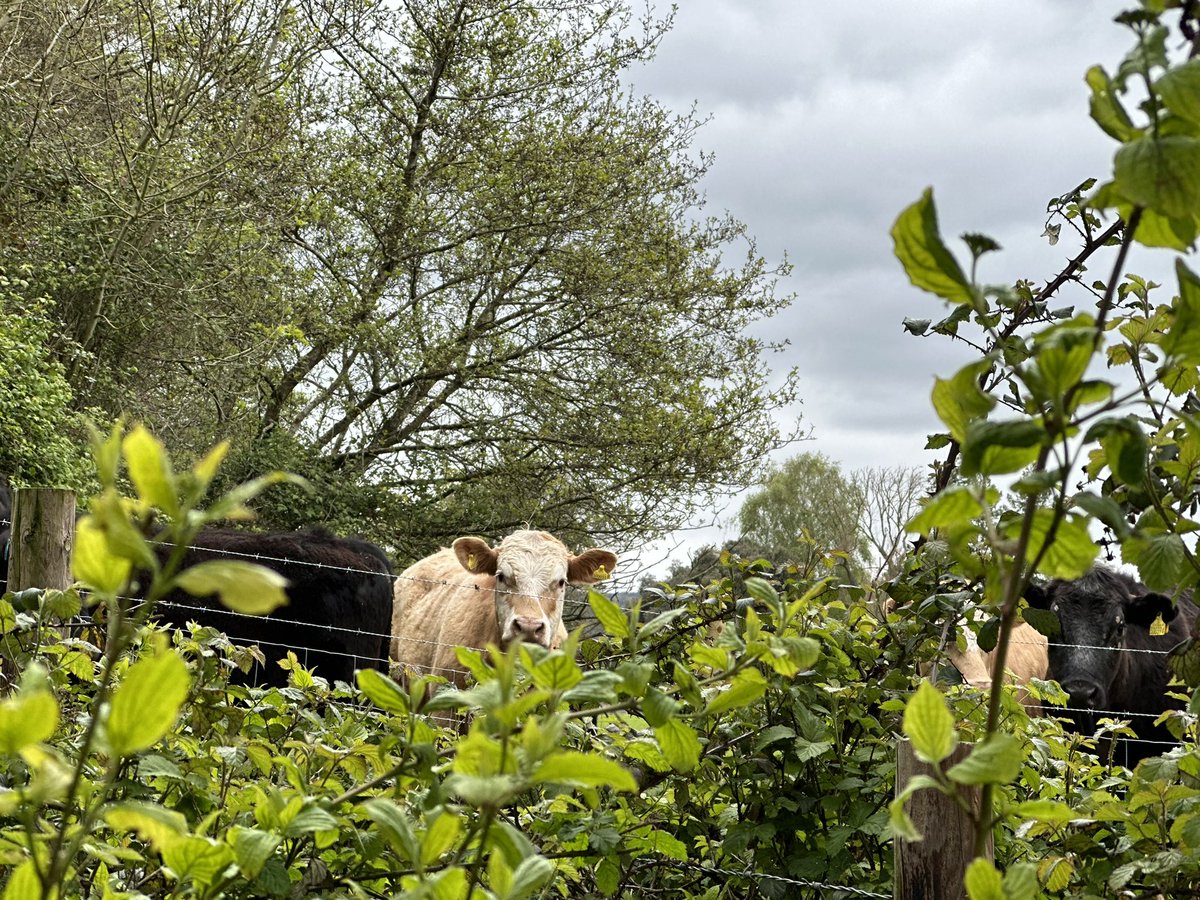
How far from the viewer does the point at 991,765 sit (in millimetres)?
772

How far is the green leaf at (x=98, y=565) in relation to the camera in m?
0.72

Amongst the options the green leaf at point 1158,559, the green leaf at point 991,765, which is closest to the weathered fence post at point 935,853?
the green leaf at point 1158,559

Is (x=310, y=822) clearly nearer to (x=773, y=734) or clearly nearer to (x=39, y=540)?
(x=773, y=734)

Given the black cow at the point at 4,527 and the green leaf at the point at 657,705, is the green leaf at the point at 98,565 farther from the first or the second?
the black cow at the point at 4,527

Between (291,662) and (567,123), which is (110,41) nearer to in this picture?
(567,123)

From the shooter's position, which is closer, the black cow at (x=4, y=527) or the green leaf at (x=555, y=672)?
the green leaf at (x=555, y=672)

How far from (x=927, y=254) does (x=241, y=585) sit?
48cm

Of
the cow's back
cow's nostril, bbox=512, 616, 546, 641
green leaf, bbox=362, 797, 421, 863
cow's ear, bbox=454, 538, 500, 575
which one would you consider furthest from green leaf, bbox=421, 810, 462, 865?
cow's ear, bbox=454, 538, 500, 575

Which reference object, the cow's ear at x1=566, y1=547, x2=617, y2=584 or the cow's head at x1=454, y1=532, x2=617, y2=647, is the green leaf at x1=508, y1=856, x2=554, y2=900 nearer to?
the cow's head at x1=454, y1=532, x2=617, y2=647

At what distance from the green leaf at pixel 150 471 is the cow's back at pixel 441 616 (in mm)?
6033

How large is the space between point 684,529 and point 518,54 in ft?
23.1

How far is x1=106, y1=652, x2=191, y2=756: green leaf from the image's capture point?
2.24 feet

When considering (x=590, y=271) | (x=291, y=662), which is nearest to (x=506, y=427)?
(x=590, y=271)

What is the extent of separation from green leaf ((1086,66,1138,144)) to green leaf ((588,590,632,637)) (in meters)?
0.62
